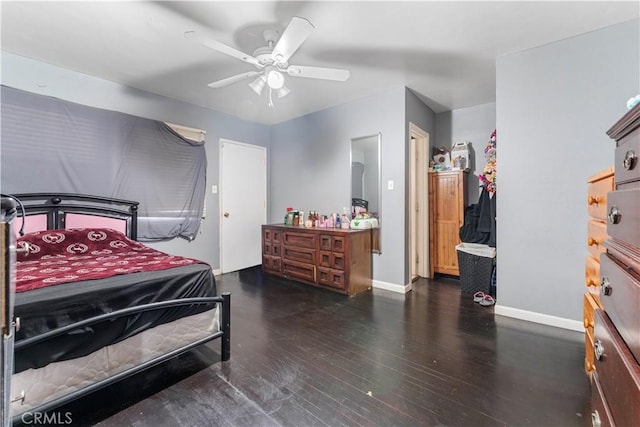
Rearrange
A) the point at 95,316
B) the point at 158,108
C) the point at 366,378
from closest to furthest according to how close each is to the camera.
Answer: the point at 95,316 < the point at 366,378 < the point at 158,108

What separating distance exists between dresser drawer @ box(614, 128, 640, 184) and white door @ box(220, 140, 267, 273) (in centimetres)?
421

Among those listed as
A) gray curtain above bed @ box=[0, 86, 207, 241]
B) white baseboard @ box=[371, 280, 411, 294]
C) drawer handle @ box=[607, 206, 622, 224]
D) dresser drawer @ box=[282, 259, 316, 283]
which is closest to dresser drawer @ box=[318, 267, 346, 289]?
dresser drawer @ box=[282, 259, 316, 283]

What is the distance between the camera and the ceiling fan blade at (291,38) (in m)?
1.72

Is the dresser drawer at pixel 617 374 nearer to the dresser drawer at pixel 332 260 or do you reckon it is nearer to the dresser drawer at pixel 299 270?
the dresser drawer at pixel 332 260

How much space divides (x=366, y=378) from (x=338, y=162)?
289 cm

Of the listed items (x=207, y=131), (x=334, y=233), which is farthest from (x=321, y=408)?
(x=207, y=131)

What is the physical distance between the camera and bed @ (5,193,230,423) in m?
1.29

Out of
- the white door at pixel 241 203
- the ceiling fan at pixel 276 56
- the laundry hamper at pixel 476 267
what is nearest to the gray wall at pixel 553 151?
the laundry hamper at pixel 476 267

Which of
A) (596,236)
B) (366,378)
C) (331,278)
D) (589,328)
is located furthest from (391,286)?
(596,236)

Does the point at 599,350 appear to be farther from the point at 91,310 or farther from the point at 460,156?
the point at 460,156

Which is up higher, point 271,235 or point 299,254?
point 271,235

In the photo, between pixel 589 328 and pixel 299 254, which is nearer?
pixel 589 328

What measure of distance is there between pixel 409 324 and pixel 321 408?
4.29ft

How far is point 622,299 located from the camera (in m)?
0.79
